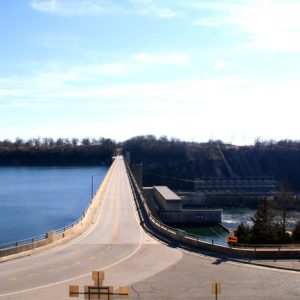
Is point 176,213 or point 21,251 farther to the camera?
point 176,213

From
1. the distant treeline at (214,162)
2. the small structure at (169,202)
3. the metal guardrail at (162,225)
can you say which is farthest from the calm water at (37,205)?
the distant treeline at (214,162)

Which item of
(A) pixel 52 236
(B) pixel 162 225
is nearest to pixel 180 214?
(B) pixel 162 225

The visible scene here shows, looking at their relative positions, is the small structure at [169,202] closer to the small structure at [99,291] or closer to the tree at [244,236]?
the tree at [244,236]

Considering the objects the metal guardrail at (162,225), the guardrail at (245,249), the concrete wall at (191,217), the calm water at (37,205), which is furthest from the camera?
the concrete wall at (191,217)

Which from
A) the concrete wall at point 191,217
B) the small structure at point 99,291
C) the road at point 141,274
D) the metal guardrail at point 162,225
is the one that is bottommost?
the concrete wall at point 191,217

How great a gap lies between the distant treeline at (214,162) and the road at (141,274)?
117 meters

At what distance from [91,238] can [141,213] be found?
526 inches

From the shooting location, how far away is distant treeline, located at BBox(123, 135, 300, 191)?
155000 millimetres

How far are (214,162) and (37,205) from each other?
3690 inches

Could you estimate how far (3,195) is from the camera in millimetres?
99562

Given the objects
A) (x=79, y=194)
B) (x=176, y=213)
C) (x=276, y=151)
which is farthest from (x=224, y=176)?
(x=176, y=213)

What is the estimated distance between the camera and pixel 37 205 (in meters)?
84.4

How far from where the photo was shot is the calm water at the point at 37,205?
2365 inches

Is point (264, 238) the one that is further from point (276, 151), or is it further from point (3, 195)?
point (276, 151)
